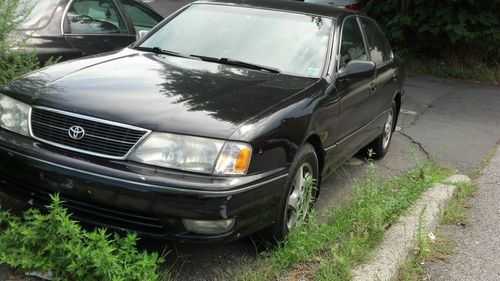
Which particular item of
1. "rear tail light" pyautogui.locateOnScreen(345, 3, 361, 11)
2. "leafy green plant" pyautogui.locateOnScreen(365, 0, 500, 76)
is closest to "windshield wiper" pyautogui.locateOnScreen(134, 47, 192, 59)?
"leafy green plant" pyautogui.locateOnScreen(365, 0, 500, 76)

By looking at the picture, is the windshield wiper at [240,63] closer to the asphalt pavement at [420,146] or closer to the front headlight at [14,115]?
the asphalt pavement at [420,146]

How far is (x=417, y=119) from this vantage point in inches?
334

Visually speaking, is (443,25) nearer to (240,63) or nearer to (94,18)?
(94,18)

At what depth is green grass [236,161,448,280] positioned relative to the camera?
3.34 meters

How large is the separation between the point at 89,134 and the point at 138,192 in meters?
0.48

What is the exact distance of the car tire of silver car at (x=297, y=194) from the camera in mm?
3574

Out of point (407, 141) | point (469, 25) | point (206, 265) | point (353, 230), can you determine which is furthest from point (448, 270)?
point (469, 25)

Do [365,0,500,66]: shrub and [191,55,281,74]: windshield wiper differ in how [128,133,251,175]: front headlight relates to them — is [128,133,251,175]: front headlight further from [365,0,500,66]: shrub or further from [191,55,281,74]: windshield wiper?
[365,0,500,66]: shrub

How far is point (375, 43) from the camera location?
591 cm

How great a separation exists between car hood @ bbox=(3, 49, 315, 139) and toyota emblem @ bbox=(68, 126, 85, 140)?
10cm

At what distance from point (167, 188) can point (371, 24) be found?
383cm

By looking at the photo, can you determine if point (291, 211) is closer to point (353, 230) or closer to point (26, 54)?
point (353, 230)

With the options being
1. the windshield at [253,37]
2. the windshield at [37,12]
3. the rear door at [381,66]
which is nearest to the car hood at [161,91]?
the windshield at [253,37]

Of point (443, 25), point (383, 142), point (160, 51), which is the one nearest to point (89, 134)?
point (160, 51)
